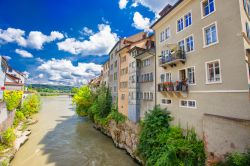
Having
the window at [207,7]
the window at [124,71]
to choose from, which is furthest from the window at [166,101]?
the window at [124,71]

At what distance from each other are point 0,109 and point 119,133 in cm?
1881

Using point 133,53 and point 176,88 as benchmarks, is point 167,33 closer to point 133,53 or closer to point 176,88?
point 133,53

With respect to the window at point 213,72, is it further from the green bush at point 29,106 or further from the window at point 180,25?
the green bush at point 29,106

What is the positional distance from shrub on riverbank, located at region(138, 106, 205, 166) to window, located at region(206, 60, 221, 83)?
18.1 feet

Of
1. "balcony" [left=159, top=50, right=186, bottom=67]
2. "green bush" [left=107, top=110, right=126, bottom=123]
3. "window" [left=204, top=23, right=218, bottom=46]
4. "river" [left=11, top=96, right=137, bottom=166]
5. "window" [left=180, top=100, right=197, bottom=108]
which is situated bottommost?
"river" [left=11, top=96, right=137, bottom=166]

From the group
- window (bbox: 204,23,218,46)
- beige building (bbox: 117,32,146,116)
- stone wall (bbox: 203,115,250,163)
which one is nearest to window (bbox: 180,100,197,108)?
stone wall (bbox: 203,115,250,163)

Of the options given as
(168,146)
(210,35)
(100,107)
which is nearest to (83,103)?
(100,107)

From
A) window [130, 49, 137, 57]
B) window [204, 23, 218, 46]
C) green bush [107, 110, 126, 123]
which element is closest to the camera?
window [204, 23, 218, 46]

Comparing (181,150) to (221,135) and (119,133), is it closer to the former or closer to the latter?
(221,135)

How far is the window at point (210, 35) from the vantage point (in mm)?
12580

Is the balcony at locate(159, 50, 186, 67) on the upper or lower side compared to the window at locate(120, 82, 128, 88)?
upper

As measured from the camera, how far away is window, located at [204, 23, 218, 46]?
12.6m

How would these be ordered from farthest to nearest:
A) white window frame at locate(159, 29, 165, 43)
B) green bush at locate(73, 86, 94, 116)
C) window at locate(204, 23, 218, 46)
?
1. green bush at locate(73, 86, 94, 116)
2. white window frame at locate(159, 29, 165, 43)
3. window at locate(204, 23, 218, 46)

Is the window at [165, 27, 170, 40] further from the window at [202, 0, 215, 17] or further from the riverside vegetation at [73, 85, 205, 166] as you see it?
the riverside vegetation at [73, 85, 205, 166]
